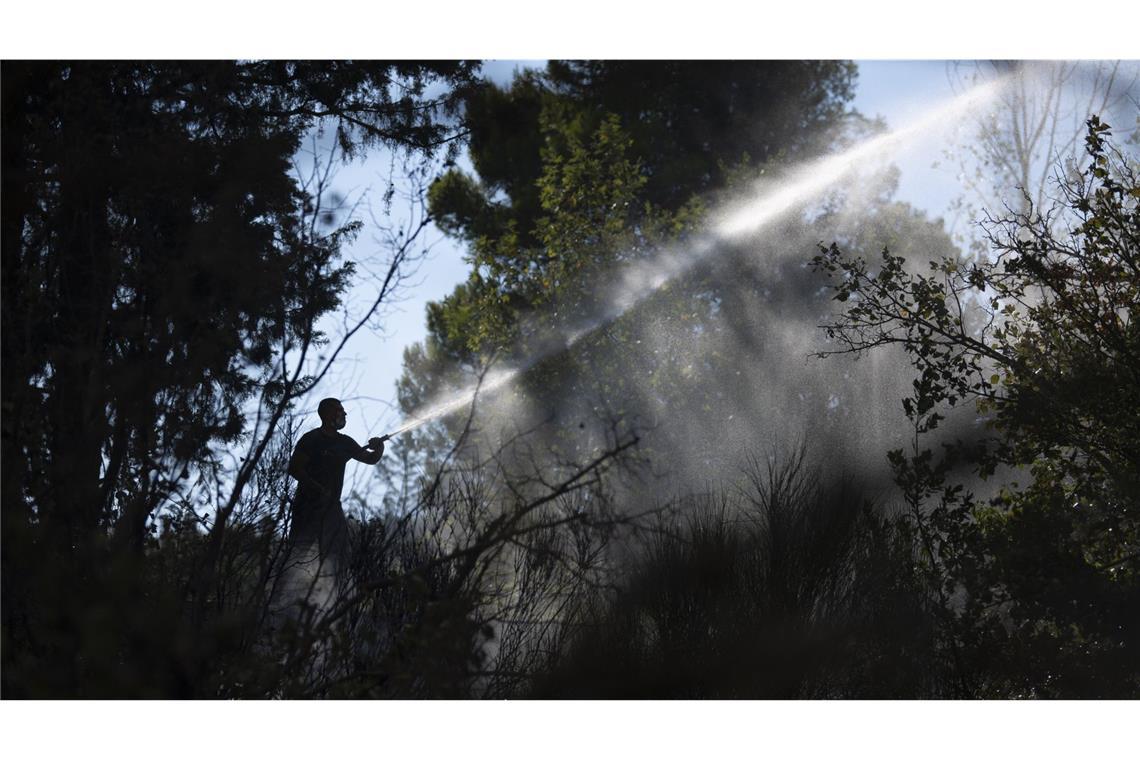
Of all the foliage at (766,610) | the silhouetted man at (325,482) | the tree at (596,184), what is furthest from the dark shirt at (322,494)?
the tree at (596,184)

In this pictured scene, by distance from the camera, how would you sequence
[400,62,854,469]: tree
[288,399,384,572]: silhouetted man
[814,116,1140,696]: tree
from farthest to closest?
[400,62,854,469]: tree → [814,116,1140,696]: tree → [288,399,384,572]: silhouetted man

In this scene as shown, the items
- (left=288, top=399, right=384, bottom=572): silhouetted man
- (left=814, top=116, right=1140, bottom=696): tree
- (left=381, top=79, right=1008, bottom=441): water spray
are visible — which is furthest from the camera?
(left=381, top=79, right=1008, bottom=441): water spray

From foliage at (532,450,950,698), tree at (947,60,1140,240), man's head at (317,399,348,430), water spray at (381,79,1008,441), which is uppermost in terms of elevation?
water spray at (381,79,1008,441)

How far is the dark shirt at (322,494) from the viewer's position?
309 cm

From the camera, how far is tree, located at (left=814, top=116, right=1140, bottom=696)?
3.46m

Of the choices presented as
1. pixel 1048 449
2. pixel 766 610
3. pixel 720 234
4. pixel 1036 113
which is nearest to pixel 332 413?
pixel 766 610

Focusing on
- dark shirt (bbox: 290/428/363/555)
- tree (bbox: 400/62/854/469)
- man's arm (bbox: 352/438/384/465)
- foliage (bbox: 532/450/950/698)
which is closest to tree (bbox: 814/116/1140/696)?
foliage (bbox: 532/450/950/698)

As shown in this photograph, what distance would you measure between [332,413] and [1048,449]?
237 centimetres

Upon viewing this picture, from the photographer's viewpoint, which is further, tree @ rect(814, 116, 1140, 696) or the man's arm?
tree @ rect(814, 116, 1140, 696)

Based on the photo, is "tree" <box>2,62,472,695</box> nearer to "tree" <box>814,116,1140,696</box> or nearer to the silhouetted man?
the silhouetted man

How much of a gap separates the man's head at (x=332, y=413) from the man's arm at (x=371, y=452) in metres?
0.10

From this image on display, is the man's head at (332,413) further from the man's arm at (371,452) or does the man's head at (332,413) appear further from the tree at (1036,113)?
the tree at (1036,113)
